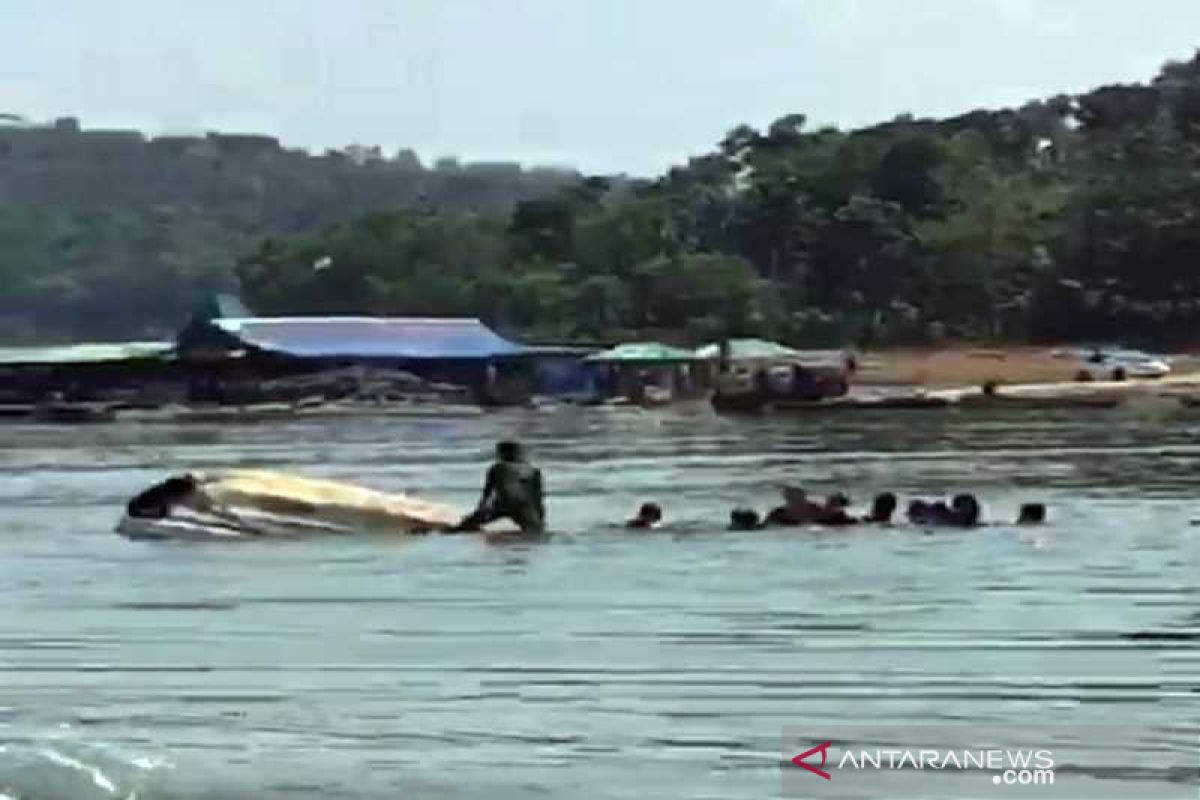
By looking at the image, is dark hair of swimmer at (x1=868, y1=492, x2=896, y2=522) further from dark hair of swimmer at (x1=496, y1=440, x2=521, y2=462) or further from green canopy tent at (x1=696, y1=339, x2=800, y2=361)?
green canopy tent at (x1=696, y1=339, x2=800, y2=361)

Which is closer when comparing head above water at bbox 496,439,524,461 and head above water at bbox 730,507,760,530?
head above water at bbox 496,439,524,461

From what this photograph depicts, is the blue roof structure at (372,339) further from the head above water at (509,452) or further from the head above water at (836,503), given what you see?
the head above water at (509,452)

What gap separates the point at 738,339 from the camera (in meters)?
119

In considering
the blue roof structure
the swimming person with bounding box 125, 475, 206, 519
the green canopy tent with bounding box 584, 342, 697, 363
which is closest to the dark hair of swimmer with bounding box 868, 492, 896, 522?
the swimming person with bounding box 125, 475, 206, 519

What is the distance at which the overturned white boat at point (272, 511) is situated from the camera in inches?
1439

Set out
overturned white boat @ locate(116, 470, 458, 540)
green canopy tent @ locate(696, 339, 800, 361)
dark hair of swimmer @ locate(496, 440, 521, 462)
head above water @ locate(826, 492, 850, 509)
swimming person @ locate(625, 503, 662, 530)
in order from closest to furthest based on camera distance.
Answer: dark hair of swimmer @ locate(496, 440, 521, 462)
head above water @ locate(826, 492, 850, 509)
swimming person @ locate(625, 503, 662, 530)
overturned white boat @ locate(116, 470, 458, 540)
green canopy tent @ locate(696, 339, 800, 361)

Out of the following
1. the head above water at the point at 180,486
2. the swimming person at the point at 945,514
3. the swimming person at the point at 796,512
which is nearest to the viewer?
the swimming person at the point at 945,514

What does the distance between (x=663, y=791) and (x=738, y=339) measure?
4054 inches

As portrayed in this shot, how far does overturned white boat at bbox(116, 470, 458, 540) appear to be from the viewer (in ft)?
120

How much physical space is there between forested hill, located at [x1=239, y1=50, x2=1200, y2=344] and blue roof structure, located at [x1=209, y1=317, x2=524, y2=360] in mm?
15810

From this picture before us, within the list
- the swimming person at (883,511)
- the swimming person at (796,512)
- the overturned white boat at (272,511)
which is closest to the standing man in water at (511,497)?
the overturned white boat at (272,511)

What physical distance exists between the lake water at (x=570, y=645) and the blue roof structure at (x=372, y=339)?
5962cm

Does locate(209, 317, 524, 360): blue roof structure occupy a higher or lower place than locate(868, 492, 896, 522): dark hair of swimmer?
lower

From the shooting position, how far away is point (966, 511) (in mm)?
35594
